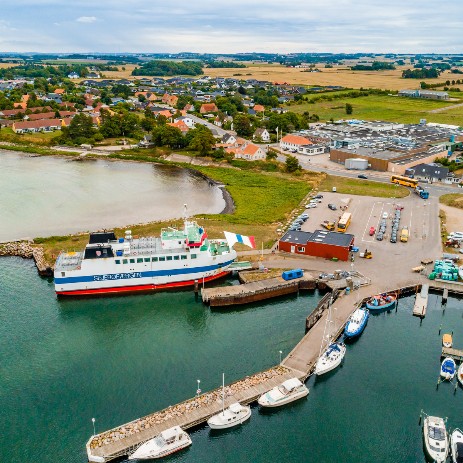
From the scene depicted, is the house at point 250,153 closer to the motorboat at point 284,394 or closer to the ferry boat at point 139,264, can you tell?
the ferry boat at point 139,264

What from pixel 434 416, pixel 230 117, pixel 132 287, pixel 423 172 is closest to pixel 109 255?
pixel 132 287

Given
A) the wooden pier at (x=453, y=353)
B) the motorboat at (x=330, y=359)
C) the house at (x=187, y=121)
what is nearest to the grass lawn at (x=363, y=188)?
the wooden pier at (x=453, y=353)

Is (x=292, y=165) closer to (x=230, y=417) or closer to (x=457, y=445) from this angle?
(x=230, y=417)

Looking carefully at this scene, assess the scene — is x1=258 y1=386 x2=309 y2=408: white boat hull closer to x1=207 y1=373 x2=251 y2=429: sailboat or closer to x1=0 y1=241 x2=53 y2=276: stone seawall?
x1=207 y1=373 x2=251 y2=429: sailboat

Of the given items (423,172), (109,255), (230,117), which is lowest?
(109,255)

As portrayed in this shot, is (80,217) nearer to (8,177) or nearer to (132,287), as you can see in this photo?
(132,287)
